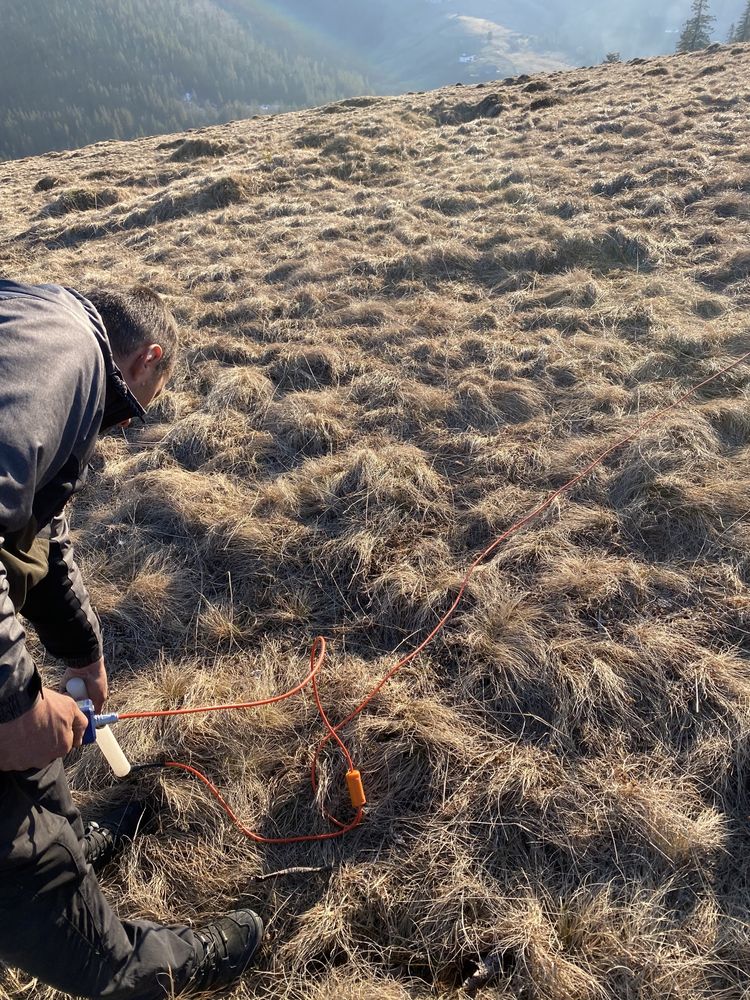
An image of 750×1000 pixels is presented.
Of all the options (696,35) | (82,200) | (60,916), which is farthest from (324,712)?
(696,35)

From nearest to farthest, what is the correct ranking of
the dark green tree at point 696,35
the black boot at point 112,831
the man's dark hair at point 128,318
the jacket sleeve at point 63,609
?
the man's dark hair at point 128,318
the jacket sleeve at point 63,609
the black boot at point 112,831
the dark green tree at point 696,35

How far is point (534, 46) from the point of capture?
195500 mm

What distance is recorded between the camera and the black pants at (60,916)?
1.58 metres

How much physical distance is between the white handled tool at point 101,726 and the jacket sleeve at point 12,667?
0.42 m

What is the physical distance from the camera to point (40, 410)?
1446mm

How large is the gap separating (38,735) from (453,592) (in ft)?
7.40

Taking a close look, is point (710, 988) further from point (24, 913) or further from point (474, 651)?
point (24, 913)

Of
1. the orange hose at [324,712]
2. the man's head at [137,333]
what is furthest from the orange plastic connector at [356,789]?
the man's head at [137,333]

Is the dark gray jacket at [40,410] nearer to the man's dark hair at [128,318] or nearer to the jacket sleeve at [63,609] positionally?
the man's dark hair at [128,318]

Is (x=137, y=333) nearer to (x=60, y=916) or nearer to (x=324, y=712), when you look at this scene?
(x=60, y=916)

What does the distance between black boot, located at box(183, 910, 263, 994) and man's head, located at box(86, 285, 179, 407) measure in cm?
190

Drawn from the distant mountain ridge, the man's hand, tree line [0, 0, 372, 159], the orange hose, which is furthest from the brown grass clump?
the distant mountain ridge

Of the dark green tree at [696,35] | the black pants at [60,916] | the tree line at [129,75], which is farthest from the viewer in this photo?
the tree line at [129,75]

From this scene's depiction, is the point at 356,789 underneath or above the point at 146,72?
underneath
